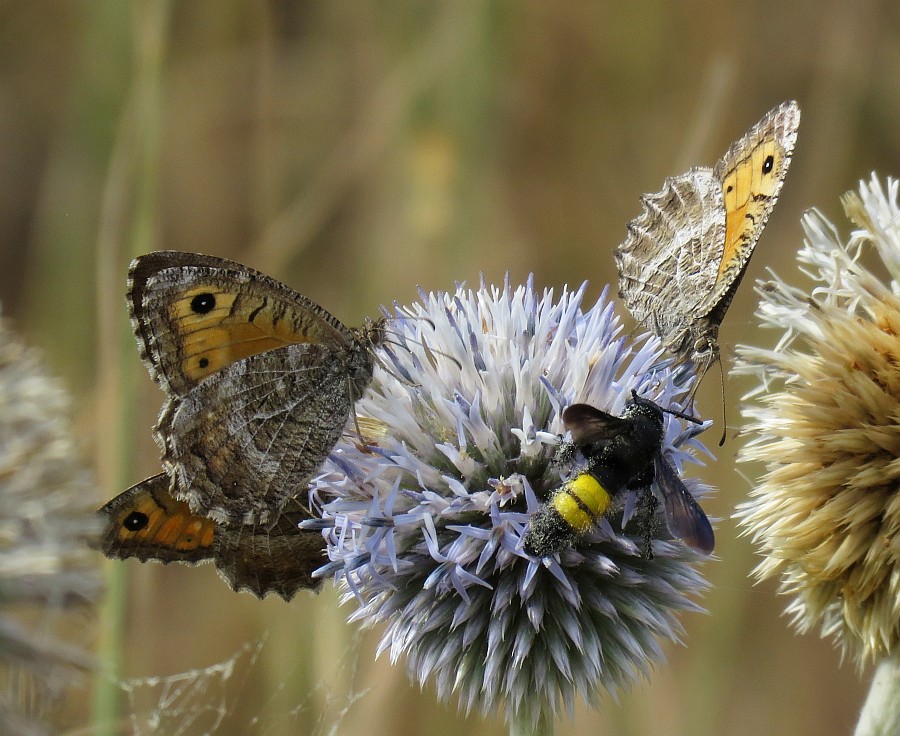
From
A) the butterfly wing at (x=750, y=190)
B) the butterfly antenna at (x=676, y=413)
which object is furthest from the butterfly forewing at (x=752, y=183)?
the butterfly antenna at (x=676, y=413)

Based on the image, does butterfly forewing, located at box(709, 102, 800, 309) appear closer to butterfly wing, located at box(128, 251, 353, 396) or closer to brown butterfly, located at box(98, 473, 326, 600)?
butterfly wing, located at box(128, 251, 353, 396)

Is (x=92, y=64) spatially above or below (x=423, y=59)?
above

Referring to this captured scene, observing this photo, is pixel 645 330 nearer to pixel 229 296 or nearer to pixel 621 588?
pixel 621 588

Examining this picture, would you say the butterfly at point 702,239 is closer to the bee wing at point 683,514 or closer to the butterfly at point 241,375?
the bee wing at point 683,514

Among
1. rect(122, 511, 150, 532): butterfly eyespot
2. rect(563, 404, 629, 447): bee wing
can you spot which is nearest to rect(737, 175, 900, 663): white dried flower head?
rect(563, 404, 629, 447): bee wing

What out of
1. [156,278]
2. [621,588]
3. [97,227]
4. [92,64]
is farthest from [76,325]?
[621,588]

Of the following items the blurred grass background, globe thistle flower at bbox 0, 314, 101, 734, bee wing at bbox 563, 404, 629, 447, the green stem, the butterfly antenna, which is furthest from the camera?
the blurred grass background
